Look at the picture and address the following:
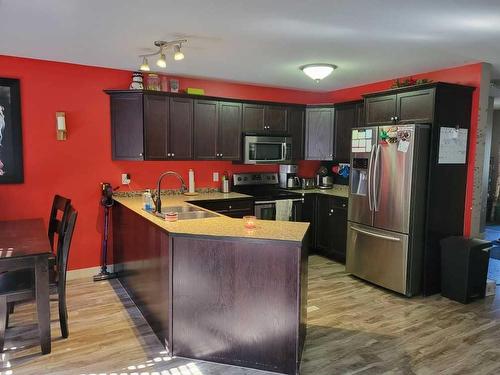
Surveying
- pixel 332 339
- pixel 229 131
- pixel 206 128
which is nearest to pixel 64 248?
pixel 332 339

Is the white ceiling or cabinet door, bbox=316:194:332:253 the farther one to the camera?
cabinet door, bbox=316:194:332:253

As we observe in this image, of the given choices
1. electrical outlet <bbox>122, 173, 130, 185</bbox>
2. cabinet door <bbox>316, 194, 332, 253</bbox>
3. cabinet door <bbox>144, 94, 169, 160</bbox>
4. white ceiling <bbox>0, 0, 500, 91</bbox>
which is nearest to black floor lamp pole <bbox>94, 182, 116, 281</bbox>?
electrical outlet <bbox>122, 173, 130, 185</bbox>

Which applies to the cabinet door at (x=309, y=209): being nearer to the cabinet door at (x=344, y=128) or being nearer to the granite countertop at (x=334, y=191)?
the granite countertop at (x=334, y=191)

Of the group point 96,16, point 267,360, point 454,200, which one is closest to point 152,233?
point 267,360

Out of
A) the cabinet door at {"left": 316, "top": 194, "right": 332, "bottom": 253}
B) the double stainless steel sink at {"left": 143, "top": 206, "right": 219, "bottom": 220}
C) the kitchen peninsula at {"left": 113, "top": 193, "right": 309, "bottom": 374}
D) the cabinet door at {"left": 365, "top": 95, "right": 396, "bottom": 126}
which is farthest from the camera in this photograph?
the cabinet door at {"left": 316, "top": 194, "right": 332, "bottom": 253}

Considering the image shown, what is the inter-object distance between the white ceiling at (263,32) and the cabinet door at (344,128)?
916 mm

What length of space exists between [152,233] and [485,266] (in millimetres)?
3289

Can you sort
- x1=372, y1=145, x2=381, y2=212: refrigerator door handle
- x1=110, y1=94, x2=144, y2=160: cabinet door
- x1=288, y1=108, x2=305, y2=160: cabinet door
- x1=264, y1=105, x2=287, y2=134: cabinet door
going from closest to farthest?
x1=372, y1=145, x2=381, y2=212: refrigerator door handle, x1=110, y1=94, x2=144, y2=160: cabinet door, x1=264, y1=105, x2=287, y2=134: cabinet door, x1=288, y1=108, x2=305, y2=160: cabinet door

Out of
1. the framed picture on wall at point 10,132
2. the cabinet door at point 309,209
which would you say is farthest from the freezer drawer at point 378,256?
the framed picture on wall at point 10,132

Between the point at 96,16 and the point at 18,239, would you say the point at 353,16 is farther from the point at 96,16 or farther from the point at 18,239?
the point at 18,239

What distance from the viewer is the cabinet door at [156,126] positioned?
429 cm

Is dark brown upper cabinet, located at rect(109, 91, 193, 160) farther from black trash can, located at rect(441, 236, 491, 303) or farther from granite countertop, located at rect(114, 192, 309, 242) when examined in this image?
black trash can, located at rect(441, 236, 491, 303)

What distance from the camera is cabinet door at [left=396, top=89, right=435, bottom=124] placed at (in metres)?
3.69

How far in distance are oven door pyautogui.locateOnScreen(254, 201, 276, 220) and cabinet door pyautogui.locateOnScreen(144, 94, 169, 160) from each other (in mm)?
1341
